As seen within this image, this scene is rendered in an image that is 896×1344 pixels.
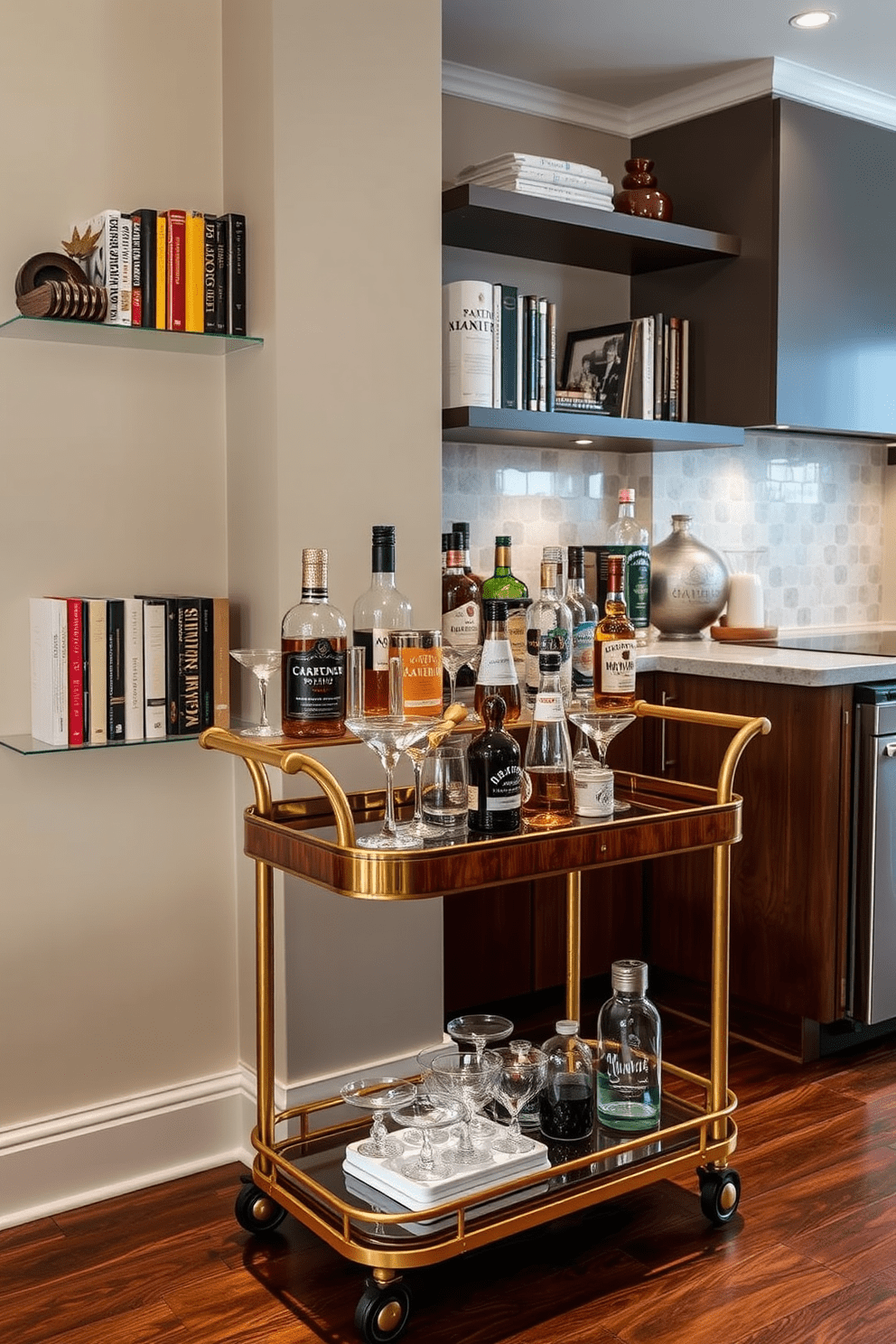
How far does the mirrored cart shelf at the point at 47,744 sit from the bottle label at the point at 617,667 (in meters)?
0.73

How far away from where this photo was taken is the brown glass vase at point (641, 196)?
351 cm

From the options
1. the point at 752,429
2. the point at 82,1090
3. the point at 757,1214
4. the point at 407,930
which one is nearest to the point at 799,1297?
the point at 757,1214

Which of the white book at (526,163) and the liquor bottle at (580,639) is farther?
the white book at (526,163)

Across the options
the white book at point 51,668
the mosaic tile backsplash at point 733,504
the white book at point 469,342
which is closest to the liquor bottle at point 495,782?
the white book at point 51,668

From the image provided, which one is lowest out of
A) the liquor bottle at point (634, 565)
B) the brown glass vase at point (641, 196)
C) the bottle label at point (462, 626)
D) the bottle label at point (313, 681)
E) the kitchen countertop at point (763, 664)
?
the kitchen countertop at point (763, 664)

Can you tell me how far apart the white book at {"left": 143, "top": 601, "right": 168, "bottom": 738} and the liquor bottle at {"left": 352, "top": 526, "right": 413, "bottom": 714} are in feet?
1.11

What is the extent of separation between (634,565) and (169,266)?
5.32 ft

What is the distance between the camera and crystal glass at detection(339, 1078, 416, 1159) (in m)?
2.05

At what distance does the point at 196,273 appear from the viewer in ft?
7.61

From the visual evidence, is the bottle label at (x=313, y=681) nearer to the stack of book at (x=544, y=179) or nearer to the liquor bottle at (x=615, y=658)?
the liquor bottle at (x=615, y=658)

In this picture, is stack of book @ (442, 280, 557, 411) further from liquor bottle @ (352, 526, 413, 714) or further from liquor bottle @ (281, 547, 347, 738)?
liquor bottle @ (281, 547, 347, 738)

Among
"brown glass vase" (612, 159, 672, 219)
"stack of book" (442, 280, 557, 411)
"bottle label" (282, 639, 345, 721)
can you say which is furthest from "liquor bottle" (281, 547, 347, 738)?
"brown glass vase" (612, 159, 672, 219)

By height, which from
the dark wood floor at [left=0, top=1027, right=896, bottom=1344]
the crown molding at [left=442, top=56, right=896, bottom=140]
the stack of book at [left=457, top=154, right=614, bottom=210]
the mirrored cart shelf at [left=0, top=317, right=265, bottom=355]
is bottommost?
the dark wood floor at [left=0, top=1027, right=896, bottom=1344]

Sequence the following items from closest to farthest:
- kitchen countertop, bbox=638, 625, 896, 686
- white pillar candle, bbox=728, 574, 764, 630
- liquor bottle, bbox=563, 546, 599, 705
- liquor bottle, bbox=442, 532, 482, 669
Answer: liquor bottle, bbox=563, 546, 599, 705, liquor bottle, bbox=442, 532, 482, 669, kitchen countertop, bbox=638, 625, 896, 686, white pillar candle, bbox=728, 574, 764, 630
